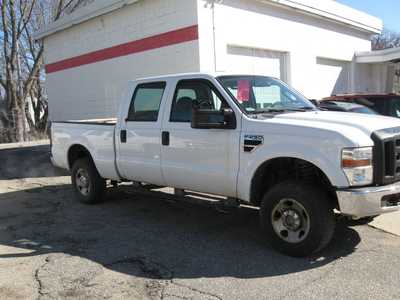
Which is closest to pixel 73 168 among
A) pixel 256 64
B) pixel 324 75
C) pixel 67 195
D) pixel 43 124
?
pixel 67 195

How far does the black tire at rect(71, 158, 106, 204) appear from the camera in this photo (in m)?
7.73

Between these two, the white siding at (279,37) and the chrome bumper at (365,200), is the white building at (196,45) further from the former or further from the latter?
the chrome bumper at (365,200)

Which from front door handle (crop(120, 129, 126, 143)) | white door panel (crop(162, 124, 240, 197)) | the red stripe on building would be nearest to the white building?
the red stripe on building

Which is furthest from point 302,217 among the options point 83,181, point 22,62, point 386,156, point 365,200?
point 22,62

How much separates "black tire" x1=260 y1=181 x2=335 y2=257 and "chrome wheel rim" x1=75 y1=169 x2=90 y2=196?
3.78m

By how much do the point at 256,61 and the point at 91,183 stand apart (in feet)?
23.2

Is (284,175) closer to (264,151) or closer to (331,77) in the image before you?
(264,151)

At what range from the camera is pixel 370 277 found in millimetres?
4402

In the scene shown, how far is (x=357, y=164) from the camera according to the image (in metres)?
4.43

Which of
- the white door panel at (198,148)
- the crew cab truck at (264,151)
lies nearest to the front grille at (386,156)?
the crew cab truck at (264,151)

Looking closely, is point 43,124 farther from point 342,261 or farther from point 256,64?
point 342,261

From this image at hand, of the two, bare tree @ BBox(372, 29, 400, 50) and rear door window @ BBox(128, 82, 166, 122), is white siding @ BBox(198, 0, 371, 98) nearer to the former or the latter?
rear door window @ BBox(128, 82, 166, 122)

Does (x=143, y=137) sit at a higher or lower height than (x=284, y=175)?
higher

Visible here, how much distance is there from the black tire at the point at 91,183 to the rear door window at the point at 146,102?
147 cm
